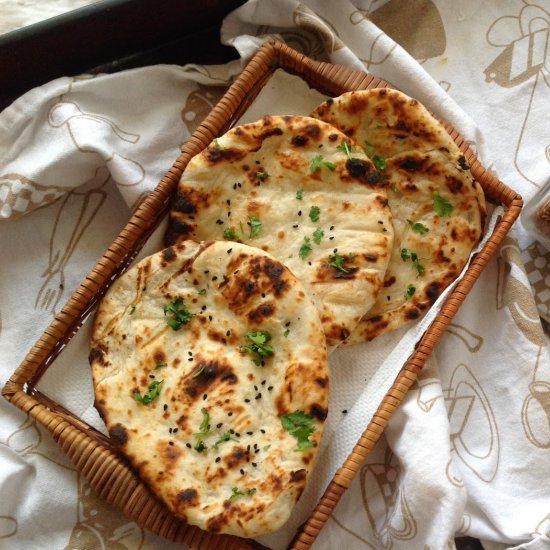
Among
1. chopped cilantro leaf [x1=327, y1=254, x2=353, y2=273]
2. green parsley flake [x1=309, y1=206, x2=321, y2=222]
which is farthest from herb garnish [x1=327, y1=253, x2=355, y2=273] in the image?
green parsley flake [x1=309, y1=206, x2=321, y2=222]

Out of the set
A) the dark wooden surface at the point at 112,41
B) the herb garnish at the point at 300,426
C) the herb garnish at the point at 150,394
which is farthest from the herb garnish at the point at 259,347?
the dark wooden surface at the point at 112,41

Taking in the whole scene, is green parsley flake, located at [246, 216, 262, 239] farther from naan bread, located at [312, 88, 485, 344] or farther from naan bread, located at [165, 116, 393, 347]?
naan bread, located at [312, 88, 485, 344]

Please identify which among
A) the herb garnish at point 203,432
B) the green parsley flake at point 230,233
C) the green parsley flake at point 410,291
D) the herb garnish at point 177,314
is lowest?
the herb garnish at point 203,432

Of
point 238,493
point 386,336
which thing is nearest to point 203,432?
point 238,493

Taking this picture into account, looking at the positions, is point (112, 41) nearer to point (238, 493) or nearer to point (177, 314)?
point (177, 314)

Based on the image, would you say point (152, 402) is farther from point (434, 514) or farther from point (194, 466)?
point (434, 514)

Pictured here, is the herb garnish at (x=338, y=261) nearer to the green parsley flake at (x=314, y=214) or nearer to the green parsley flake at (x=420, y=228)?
the green parsley flake at (x=314, y=214)
